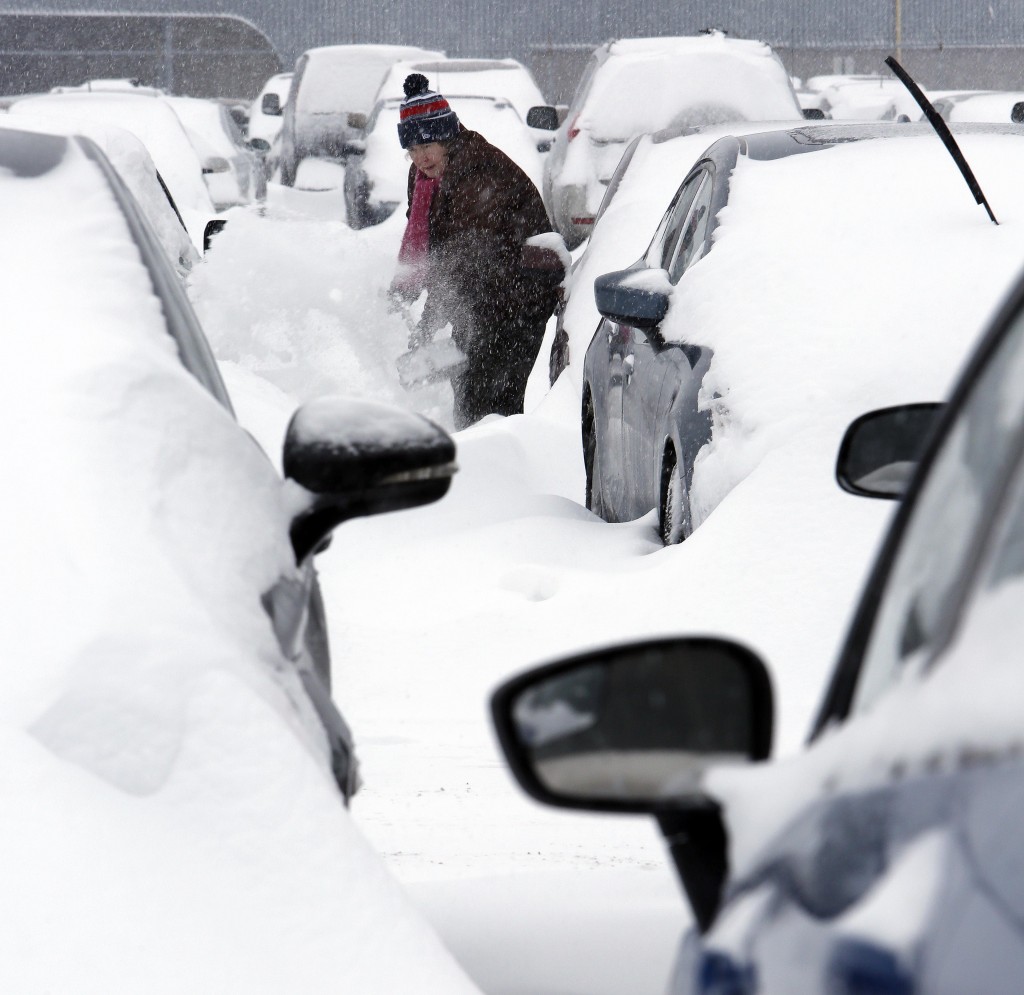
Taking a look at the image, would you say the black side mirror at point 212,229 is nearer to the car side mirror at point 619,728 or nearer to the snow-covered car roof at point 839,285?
the snow-covered car roof at point 839,285

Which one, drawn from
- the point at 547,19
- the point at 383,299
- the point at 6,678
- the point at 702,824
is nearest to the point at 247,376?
the point at 383,299

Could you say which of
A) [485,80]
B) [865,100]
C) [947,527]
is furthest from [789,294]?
[865,100]

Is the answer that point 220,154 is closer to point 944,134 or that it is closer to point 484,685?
point 944,134

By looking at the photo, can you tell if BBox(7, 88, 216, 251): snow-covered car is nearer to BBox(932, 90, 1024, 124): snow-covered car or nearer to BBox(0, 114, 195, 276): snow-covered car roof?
BBox(0, 114, 195, 276): snow-covered car roof

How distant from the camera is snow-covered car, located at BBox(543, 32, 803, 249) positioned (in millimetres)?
11750

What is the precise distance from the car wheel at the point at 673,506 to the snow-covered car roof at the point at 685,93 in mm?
7113

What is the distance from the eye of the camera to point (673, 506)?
16.2 feet

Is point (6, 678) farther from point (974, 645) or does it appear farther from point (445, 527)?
point (445, 527)

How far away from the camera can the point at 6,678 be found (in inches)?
70.7

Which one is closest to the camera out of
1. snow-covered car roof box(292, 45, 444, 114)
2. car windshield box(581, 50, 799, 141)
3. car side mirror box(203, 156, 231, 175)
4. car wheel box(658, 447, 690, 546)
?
car wheel box(658, 447, 690, 546)

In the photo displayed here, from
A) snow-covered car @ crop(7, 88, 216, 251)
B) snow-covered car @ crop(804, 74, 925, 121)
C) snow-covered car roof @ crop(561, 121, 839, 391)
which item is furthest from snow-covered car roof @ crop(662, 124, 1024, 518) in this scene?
snow-covered car @ crop(804, 74, 925, 121)

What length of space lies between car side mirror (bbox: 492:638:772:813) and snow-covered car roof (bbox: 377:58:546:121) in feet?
48.0

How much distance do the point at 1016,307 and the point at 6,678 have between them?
1.07 metres

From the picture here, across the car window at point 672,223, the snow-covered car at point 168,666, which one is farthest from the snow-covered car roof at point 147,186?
the snow-covered car at point 168,666
